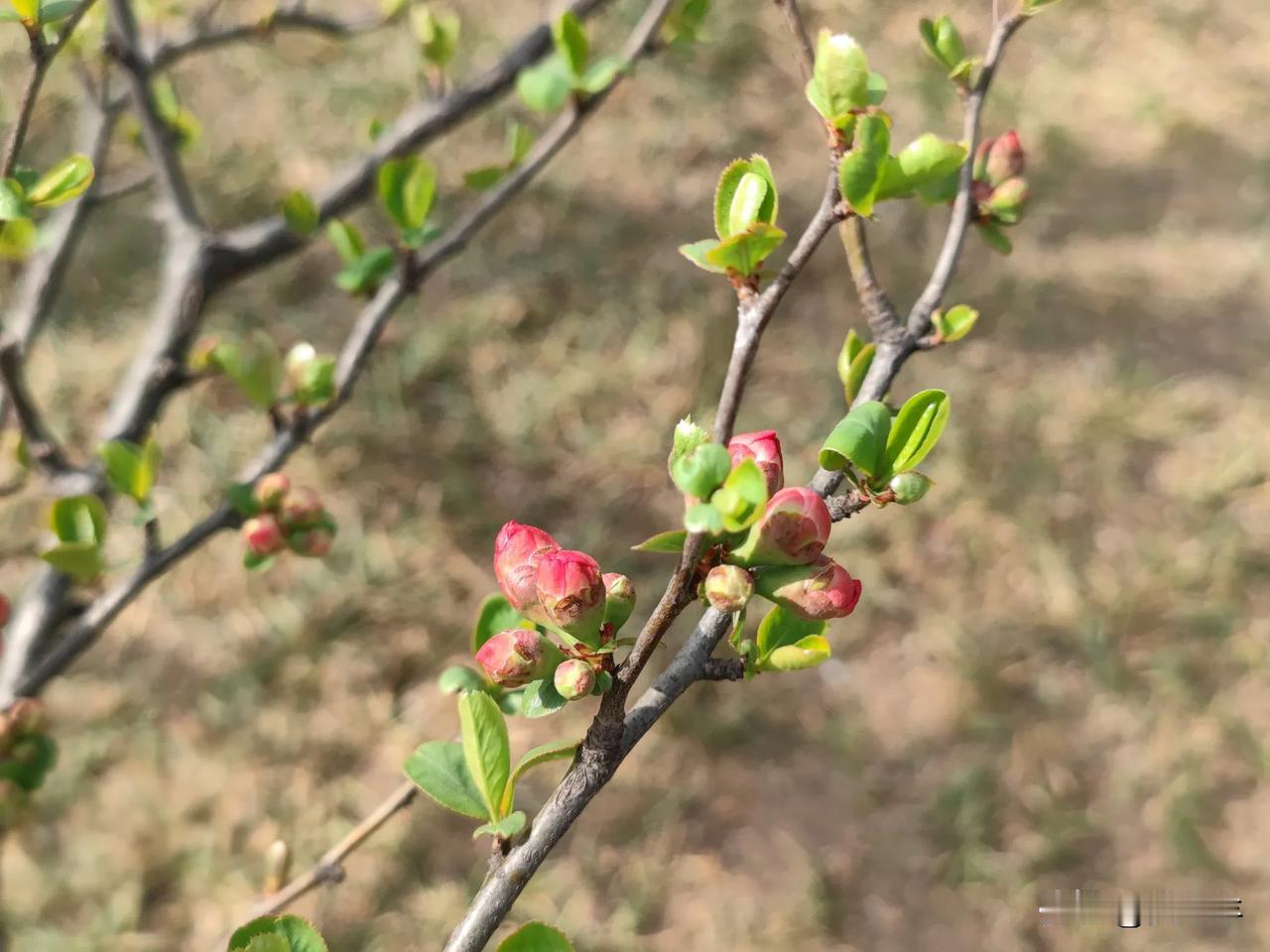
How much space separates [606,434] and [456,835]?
2.04 ft

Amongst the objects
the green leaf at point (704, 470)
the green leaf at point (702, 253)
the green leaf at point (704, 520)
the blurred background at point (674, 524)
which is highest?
the green leaf at point (702, 253)

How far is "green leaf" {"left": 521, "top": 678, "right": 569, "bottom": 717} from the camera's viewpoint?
375 mm

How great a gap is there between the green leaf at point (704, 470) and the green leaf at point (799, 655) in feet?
0.28

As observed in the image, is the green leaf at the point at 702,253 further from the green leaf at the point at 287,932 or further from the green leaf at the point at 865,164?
the green leaf at the point at 287,932

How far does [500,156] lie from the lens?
1906 mm

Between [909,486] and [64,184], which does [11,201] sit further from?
[909,486]

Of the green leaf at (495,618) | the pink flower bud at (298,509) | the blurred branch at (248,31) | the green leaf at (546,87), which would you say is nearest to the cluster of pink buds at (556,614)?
the green leaf at (495,618)

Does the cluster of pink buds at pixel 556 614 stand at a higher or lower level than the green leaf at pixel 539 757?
higher

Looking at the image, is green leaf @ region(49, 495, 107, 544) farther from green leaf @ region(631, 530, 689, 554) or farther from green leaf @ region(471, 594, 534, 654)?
green leaf @ region(631, 530, 689, 554)

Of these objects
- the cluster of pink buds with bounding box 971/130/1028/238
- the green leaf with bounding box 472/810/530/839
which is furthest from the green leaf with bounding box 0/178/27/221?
the cluster of pink buds with bounding box 971/130/1028/238

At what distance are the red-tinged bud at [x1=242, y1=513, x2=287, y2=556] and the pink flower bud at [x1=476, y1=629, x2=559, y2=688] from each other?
0.34 metres

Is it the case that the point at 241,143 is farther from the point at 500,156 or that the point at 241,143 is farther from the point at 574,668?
the point at 574,668

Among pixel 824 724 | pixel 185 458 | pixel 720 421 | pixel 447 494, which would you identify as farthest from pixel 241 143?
pixel 720 421

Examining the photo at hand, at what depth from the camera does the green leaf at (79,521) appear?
0.59 m
